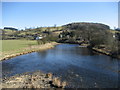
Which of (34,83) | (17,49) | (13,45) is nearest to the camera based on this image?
(34,83)

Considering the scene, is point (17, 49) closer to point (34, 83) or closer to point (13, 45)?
point (13, 45)

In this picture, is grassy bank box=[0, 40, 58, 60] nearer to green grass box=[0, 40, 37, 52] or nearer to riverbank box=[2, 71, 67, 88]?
green grass box=[0, 40, 37, 52]

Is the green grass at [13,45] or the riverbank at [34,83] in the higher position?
the green grass at [13,45]

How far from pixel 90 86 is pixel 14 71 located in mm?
16408

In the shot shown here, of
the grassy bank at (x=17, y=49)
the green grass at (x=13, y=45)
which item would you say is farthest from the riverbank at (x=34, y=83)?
the green grass at (x=13, y=45)

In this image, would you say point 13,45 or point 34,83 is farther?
point 13,45

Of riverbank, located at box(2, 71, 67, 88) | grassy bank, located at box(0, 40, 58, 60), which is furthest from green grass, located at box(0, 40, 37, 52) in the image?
riverbank, located at box(2, 71, 67, 88)

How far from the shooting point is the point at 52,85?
2064 cm

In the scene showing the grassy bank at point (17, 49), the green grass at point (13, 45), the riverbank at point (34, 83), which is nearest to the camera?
the riverbank at point (34, 83)

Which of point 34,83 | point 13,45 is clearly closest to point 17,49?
point 13,45

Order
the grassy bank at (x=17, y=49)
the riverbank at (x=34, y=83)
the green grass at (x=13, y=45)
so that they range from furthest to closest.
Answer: the green grass at (x=13, y=45), the grassy bank at (x=17, y=49), the riverbank at (x=34, y=83)

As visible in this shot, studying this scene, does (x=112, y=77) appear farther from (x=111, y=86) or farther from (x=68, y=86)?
(x=68, y=86)

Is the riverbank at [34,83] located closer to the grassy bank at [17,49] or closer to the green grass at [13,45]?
the grassy bank at [17,49]

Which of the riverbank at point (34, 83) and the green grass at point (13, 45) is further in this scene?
the green grass at point (13, 45)
